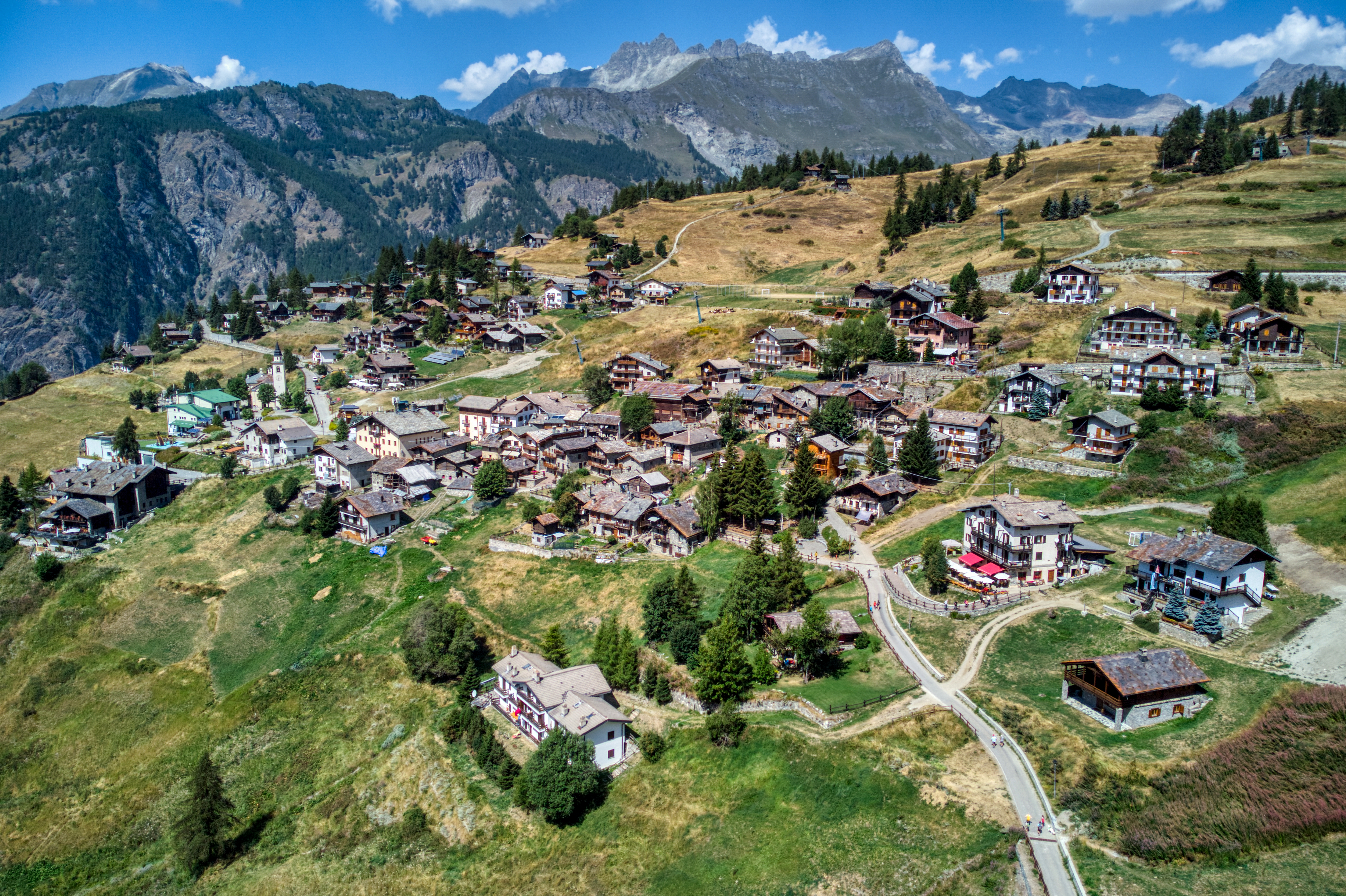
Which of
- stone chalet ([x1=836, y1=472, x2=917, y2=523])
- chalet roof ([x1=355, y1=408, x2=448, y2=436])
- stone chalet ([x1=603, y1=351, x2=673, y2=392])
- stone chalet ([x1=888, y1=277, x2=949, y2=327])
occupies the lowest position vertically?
stone chalet ([x1=836, y1=472, x2=917, y2=523])

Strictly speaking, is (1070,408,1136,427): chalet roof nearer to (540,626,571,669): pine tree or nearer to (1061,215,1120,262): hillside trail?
(1061,215,1120,262): hillside trail

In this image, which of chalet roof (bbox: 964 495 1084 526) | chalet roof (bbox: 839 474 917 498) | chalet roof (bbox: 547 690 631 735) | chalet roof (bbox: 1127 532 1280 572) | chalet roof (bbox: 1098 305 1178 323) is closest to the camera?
chalet roof (bbox: 547 690 631 735)

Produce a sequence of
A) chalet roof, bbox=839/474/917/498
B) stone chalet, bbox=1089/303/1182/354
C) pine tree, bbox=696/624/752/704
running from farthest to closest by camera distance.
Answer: stone chalet, bbox=1089/303/1182/354 < chalet roof, bbox=839/474/917/498 < pine tree, bbox=696/624/752/704

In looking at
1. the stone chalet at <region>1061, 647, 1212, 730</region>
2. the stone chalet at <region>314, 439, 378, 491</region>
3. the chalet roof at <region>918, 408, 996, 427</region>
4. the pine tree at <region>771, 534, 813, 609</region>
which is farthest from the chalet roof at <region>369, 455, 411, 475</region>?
the stone chalet at <region>1061, 647, 1212, 730</region>

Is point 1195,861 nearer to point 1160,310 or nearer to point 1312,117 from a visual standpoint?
point 1160,310

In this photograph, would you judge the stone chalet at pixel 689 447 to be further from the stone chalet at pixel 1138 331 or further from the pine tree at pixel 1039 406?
the stone chalet at pixel 1138 331

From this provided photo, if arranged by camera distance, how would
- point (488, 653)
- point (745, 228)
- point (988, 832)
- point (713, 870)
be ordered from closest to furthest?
point (988, 832) → point (713, 870) → point (488, 653) → point (745, 228)

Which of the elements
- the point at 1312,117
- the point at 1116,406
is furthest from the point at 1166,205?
the point at 1116,406

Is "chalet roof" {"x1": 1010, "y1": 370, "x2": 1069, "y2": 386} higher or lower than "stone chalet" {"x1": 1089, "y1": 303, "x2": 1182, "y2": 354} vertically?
lower
